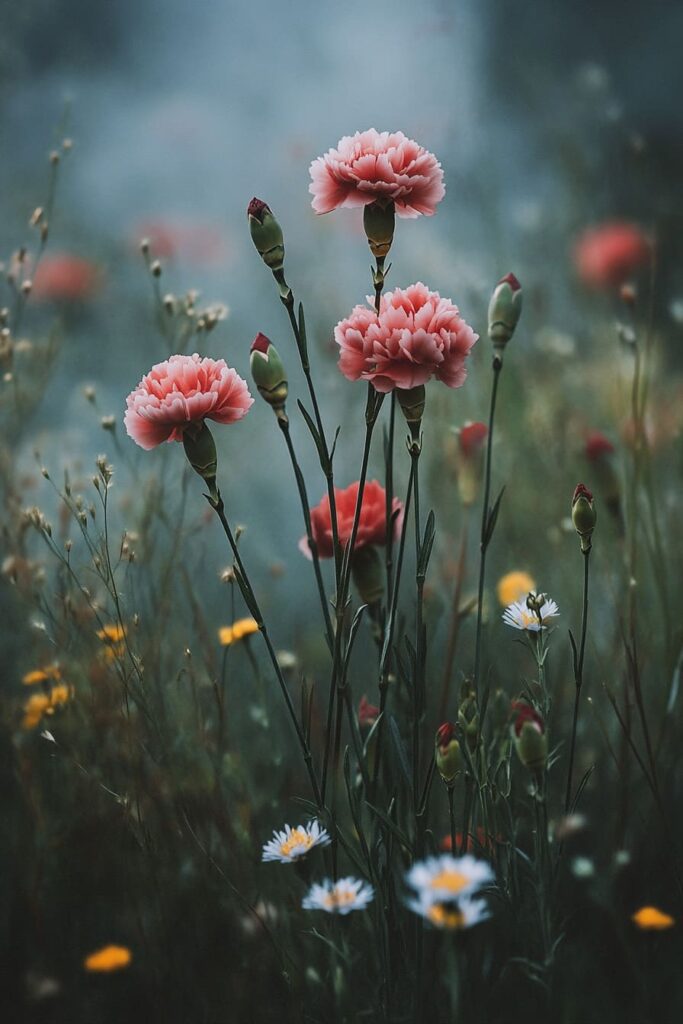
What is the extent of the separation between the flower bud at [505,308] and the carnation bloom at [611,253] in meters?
0.74

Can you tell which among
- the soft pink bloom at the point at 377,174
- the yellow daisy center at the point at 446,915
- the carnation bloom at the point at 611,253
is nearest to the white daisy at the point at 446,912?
the yellow daisy center at the point at 446,915

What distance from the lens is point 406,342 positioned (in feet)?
1.65

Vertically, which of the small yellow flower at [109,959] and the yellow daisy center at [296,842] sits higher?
the yellow daisy center at [296,842]

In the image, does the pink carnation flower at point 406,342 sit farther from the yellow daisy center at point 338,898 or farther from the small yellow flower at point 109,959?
the small yellow flower at point 109,959

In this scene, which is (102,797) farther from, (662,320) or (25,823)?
(662,320)

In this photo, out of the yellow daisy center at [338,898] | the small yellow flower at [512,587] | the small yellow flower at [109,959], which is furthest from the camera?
the small yellow flower at [512,587]

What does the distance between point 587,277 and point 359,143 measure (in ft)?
2.75

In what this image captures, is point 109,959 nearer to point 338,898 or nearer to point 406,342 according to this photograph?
point 338,898

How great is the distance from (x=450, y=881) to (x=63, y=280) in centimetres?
108

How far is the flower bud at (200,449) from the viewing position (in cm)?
54

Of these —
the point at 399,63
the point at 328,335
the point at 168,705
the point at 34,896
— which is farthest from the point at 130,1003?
the point at 399,63

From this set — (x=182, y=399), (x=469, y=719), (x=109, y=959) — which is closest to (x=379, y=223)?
(x=182, y=399)

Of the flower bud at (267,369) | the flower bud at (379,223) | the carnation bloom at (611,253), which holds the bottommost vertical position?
the flower bud at (267,369)

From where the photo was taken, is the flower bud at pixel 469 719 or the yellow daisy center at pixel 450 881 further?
the flower bud at pixel 469 719
